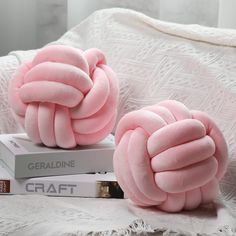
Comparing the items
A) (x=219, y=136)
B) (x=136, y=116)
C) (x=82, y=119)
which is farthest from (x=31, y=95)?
(x=219, y=136)

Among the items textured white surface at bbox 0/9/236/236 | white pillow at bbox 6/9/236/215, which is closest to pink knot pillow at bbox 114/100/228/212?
textured white surface at bbox 0/9/236/236

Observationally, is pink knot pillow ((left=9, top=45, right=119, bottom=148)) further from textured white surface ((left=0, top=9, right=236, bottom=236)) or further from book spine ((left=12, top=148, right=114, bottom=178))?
textured white surface ((left=0, top=9, right=236, bottom=236))

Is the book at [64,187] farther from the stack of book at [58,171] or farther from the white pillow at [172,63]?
the white pillow at [172,63]

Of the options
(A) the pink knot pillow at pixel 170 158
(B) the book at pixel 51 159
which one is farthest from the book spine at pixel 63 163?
(A) the pink knot pillow at pixel 170 158

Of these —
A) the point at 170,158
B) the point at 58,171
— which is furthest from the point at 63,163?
the point at 170,158

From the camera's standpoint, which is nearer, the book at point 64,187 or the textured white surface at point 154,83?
the textured white surface at point 154,83

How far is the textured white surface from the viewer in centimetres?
87

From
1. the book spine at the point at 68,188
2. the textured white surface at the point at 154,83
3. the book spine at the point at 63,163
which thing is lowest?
the book spine at the point at 68,188

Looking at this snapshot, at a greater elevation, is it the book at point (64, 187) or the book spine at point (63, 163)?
the book spine at point (63, 163)

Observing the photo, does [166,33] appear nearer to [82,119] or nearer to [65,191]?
[82,119]

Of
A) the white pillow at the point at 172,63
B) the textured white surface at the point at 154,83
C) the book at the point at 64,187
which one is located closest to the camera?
the textured white surface at the point at 154,83

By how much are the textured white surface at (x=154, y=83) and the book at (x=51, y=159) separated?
0.21 feet

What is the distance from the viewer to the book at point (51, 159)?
1.02 metres

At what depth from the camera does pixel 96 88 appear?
1.04 metres
